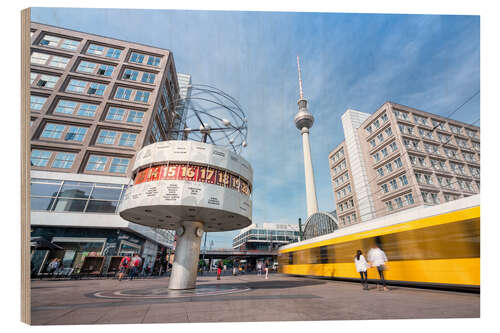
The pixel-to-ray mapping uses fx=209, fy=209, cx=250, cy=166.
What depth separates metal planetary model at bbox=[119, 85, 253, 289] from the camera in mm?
8453

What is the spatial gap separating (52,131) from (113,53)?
14.2 metres

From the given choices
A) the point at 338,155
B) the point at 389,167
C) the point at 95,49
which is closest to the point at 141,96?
the point at 95,49

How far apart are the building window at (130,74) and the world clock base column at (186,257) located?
2752cm

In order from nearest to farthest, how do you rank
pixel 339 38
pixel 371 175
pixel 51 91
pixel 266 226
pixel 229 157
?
pixel 339 38 < pixel 229 157 < pixel 51 91 < pixel 371 175 < pixel 266 226

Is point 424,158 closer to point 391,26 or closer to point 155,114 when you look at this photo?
point 391,26

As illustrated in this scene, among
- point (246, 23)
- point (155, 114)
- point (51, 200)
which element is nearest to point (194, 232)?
point (246, 23)

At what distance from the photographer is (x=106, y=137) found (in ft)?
→ 82.4

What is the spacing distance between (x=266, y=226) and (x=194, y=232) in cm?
7715

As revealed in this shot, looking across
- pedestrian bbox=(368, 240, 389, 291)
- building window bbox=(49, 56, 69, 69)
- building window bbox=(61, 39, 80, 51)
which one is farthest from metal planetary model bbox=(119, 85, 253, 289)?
building window bbox=(61, 39, 80, 51)

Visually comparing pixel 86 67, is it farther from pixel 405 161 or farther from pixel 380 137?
pixel 405 161

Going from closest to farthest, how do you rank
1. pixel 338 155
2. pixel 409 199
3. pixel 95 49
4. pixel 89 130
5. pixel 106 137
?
pixel 89 130 → pixel 106 137 → pixel 409 199 → pixel 95 49 → pixel 338 155

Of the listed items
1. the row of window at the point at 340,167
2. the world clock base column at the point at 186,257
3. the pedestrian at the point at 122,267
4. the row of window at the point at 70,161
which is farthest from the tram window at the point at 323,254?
the row of window at the point at 340,167

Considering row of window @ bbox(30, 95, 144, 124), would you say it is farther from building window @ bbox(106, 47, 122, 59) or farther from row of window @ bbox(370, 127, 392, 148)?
row of window @ bbox(370, 127, 392, 148)

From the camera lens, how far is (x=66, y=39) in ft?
92.9
